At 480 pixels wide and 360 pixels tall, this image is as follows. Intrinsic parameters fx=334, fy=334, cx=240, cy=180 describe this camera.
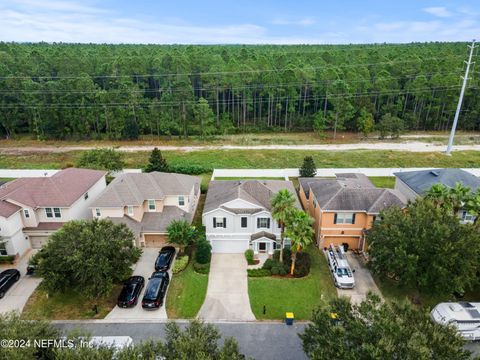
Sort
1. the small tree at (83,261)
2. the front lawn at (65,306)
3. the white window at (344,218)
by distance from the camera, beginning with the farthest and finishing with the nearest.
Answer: the white window at (344,218), the front lawn at (65,306), the small tree at (83,261)

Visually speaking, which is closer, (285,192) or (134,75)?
(285,192)

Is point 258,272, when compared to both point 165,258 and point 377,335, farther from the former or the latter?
point 377,335

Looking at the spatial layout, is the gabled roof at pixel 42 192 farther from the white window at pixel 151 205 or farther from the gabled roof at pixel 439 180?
the gabled roof at pixel 439 180

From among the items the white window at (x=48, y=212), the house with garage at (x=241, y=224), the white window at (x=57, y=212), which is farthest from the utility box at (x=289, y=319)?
the white window at (x=48, y=212)

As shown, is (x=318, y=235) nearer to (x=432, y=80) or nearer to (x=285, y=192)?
(x=285, y=192)

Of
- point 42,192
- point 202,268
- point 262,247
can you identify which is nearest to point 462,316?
point 262,247

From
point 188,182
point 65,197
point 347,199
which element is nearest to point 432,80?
point 347,199

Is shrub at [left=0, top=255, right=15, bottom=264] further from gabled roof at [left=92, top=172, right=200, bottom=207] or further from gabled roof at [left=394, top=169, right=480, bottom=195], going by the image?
gabled roof at [left=394, top=169, right=480, bottom=195]
